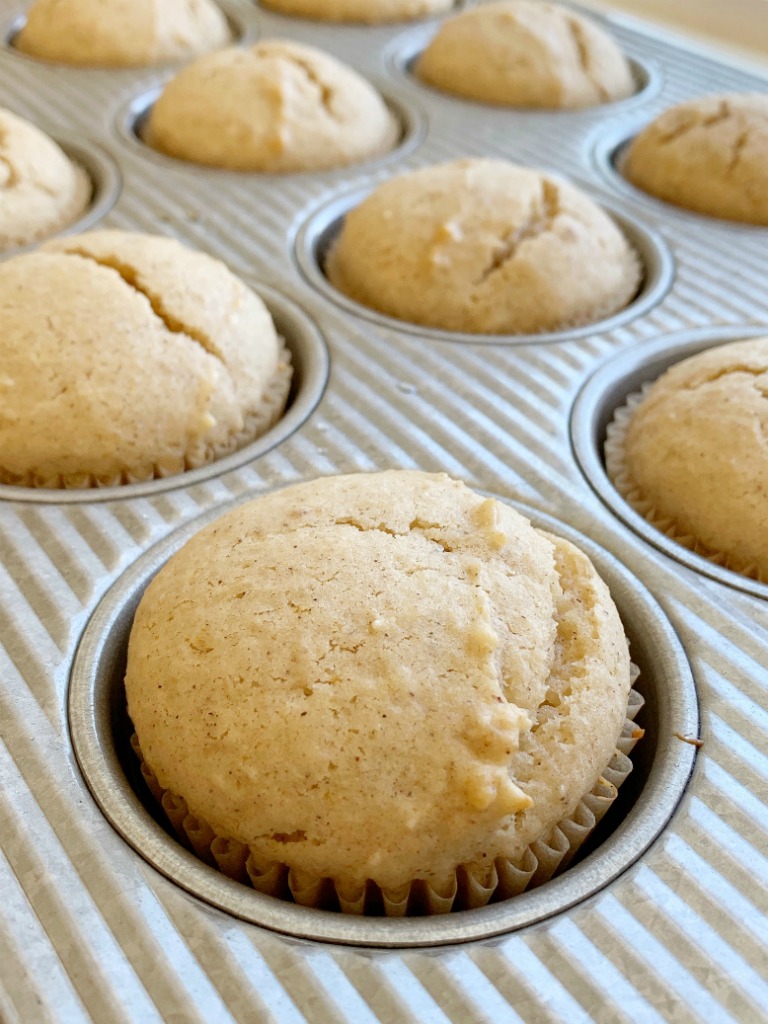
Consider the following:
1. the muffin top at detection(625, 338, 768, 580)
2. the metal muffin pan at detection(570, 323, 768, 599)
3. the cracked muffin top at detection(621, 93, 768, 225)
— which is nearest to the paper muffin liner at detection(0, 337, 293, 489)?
the metal muffin pan at detection(570, 323, 768, 599)

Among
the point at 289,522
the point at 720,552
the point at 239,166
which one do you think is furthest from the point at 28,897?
the point at 239,166

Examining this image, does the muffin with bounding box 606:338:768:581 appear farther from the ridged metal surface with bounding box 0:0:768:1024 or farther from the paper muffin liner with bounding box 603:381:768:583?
the ridged metal surface with bounding box 0:0:768:1024

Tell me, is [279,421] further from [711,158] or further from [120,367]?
[711,158]

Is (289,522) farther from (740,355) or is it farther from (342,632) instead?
(740,355)

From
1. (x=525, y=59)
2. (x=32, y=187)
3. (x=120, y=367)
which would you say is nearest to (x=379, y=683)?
(x=120, y=367)

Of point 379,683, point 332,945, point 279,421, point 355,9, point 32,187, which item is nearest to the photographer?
point 332,945

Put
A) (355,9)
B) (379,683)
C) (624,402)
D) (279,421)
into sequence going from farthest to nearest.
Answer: (355,9) < (624,402) < (279,421) < (379,683)
